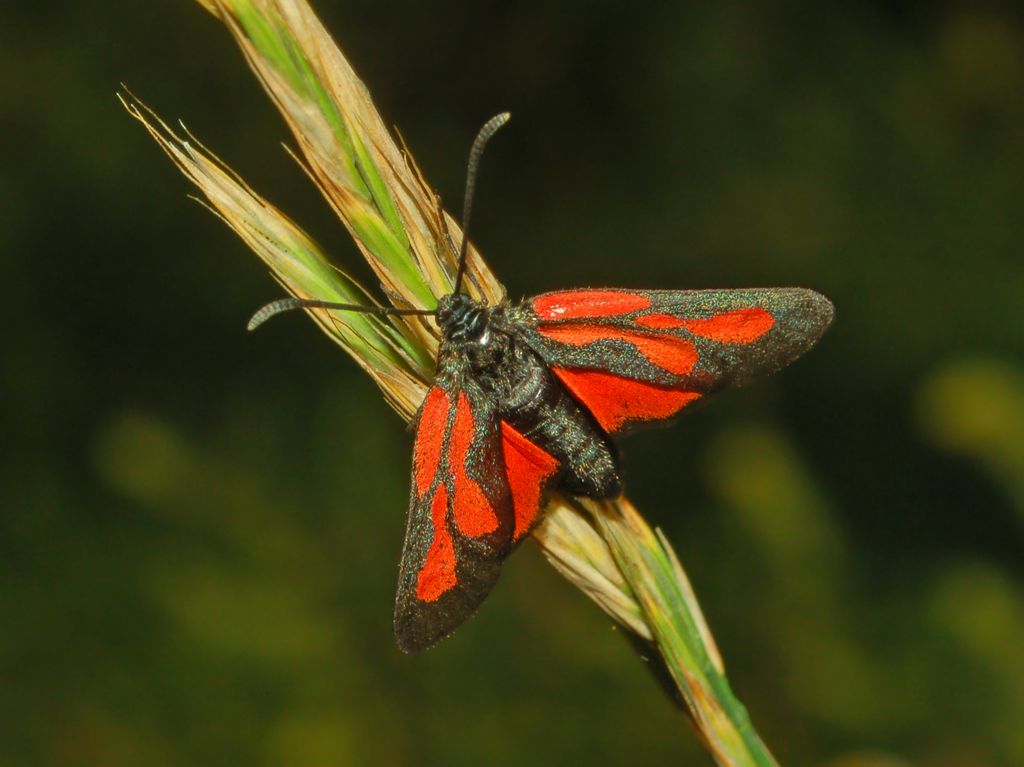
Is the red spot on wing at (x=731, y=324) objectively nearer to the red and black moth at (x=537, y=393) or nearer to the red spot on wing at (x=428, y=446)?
the red and black moth at (x=537, y=393)

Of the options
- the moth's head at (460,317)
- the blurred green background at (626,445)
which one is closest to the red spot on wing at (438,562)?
the moth's head at (460,317)

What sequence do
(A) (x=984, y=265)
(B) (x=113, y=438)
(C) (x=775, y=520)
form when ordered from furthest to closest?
1. (A) (x=984, y=265)
2. (B) (x=113, y=438)
3. (C) (x=775, y=520)

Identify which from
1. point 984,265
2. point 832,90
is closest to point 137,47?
point 832,90

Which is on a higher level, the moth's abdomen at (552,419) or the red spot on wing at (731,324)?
the moth's abdomen at (552,419)

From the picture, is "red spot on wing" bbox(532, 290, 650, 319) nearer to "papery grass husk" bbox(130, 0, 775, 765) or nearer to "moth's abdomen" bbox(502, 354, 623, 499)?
"moth's abdomen" bbox(502, 354, 623, 499)

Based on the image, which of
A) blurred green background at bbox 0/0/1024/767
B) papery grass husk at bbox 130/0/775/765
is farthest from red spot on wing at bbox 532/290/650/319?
blurred green background at bbox 0/0/1024/767

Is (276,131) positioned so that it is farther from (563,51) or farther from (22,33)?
(563,51)

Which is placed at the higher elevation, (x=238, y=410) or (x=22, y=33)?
(x=22, y=33)
